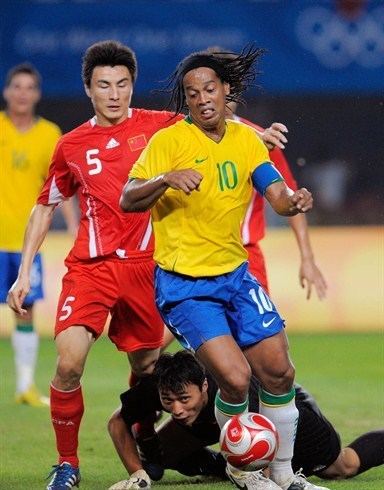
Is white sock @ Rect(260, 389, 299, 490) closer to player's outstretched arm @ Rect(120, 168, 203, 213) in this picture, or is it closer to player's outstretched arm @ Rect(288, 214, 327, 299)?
player's outstretched arm @ Rect(120, 168, 203, 213)

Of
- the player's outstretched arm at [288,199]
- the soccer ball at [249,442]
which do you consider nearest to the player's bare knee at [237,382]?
the soccer ball at [249,442]

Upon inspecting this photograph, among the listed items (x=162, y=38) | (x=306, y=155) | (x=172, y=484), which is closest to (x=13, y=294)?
(x=172, y=484)

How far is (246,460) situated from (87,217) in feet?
5.85

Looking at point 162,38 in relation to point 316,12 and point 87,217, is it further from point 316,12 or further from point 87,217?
point 87,217

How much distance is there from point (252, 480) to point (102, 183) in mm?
1870

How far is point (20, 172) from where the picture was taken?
1092 cm

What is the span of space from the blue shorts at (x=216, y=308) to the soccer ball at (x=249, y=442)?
40 centimetres

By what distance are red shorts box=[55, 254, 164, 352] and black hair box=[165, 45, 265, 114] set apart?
970 mm

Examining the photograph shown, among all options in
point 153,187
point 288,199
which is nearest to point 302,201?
point 288,199

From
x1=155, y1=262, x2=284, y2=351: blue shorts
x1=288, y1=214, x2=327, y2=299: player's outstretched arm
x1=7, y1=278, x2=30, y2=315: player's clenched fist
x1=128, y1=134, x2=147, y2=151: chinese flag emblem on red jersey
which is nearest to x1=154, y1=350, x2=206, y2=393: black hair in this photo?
x1=155, y1=262, x2=284, y2=351: blue shorts

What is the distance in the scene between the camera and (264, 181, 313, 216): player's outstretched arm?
6.23 m

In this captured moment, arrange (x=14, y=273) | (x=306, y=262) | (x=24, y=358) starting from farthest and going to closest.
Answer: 1. (x=24, y=358)
2. (x=14, y=273)
3. (x=306, y=262)

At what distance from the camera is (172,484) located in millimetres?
7254

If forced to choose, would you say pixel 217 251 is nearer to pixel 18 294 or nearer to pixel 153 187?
pixel 153 187
